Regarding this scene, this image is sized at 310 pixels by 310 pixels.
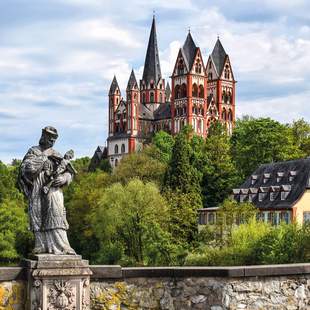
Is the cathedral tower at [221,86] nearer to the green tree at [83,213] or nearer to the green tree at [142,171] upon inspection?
the green tree at [142,171]

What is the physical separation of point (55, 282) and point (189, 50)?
122232mm

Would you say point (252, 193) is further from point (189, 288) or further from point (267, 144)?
point (189, 288)

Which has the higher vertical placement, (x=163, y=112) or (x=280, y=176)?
(x=163, y=112)

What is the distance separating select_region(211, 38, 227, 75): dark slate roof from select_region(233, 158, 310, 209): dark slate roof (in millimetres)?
68968

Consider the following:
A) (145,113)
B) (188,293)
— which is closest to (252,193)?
(188,293)

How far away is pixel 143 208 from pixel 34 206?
41.5 meters

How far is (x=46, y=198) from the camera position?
9.40 m

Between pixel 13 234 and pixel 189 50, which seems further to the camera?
pixel 189 50

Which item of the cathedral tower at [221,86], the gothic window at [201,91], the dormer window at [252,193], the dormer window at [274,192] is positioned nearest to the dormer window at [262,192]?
the dormer window at [252,193]

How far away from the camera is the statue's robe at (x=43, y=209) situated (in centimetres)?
932

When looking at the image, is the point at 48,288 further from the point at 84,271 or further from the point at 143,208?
the point at 143,208

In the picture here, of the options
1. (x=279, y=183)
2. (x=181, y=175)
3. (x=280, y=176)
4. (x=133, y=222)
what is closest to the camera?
(x=133, y=222)

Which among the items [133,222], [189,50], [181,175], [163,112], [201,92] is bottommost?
[133,222]

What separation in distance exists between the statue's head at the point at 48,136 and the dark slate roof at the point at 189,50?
11851 centimetres
